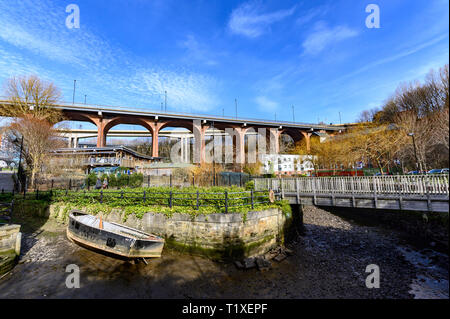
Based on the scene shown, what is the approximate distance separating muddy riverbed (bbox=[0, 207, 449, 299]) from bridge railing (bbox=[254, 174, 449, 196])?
348cm

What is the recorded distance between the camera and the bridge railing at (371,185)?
7.67 m

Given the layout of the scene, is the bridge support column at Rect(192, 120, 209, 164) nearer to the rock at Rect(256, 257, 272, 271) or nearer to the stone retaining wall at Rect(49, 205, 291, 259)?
the stone retaining wall at Rect(49, 205, 291, 259)

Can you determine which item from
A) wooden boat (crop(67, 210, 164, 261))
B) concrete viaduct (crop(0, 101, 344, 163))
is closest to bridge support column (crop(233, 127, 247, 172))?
concrete viaduct (crop(0, 101, 344, 163))

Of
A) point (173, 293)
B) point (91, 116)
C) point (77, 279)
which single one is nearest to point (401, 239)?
point (173, 293)

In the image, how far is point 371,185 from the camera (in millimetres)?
9617

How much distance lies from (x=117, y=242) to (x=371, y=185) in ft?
41.3

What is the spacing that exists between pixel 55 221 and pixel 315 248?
17.6 metres

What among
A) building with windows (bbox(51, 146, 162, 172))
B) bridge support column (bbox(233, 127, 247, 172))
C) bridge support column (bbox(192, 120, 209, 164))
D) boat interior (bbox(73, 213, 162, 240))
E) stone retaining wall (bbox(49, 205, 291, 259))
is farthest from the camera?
bridge support column (bbox(233, 127, 247, 172))

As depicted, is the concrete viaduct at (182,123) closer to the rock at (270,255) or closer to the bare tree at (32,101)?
the bare tree at (32,101)

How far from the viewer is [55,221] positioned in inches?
512

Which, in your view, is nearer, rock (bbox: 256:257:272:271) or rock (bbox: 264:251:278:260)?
rock (bbox: 256:257:272:271)

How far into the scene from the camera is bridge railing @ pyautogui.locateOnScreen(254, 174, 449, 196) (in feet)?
25.2

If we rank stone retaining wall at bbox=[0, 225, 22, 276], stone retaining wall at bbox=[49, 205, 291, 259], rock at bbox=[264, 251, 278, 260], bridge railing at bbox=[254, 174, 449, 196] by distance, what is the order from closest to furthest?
stone retaining wall at bbox=[0, 225, 22, 276] → bridge railing at bbox=[254, 174, 449, 196] → stone retaining wall at bbox=[49, 205, 291, 259] → rock at bbox=[264, 251, 278, 260]

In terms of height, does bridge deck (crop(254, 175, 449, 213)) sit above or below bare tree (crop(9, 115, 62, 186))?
below
